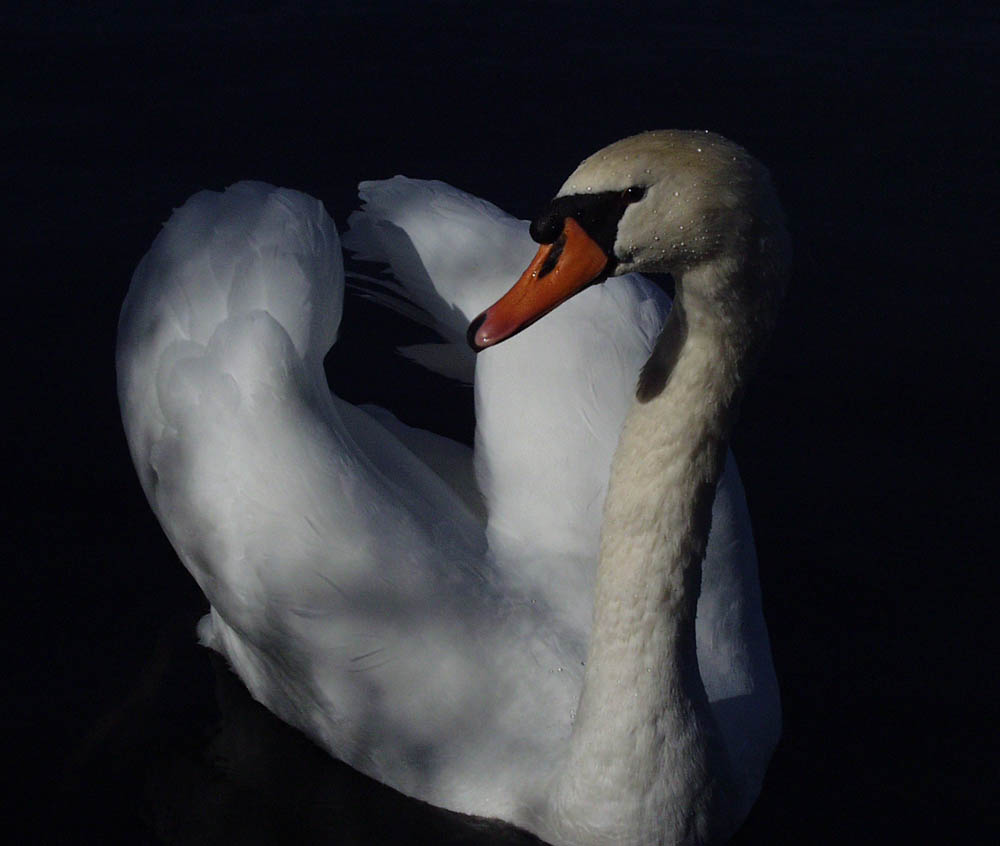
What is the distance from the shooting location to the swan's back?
14.7ft

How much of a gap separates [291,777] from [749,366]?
2.13m

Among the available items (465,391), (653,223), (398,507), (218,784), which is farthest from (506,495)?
(465,391)

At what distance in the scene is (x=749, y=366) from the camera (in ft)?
12.3

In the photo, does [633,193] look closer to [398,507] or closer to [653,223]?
[653,223]

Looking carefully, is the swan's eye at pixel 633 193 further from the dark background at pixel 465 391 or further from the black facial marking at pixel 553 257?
the dark background at pixel 465 391

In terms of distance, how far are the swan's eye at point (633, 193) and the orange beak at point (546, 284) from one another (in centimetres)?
11

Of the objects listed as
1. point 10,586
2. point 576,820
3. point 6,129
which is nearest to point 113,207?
point 6,129

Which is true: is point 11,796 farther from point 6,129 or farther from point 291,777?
point 6,129

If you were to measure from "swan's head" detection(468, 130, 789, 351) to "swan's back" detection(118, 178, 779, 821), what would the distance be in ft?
3.77

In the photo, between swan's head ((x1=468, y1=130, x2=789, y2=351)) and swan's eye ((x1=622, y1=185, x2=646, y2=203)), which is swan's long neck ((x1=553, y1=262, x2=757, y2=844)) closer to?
swan's head ((x1=468, y1=130, x2=789, y2=351))

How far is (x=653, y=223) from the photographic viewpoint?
3.45m

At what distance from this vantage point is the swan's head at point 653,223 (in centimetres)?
340

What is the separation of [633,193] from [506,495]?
1652 millimetres

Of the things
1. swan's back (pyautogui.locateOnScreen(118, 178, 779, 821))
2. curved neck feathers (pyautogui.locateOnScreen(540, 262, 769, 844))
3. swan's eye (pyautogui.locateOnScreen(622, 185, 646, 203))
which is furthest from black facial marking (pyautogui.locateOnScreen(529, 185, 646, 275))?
swan's back (pyautogui.locateOnScreen(118, 178, 779, 821))
